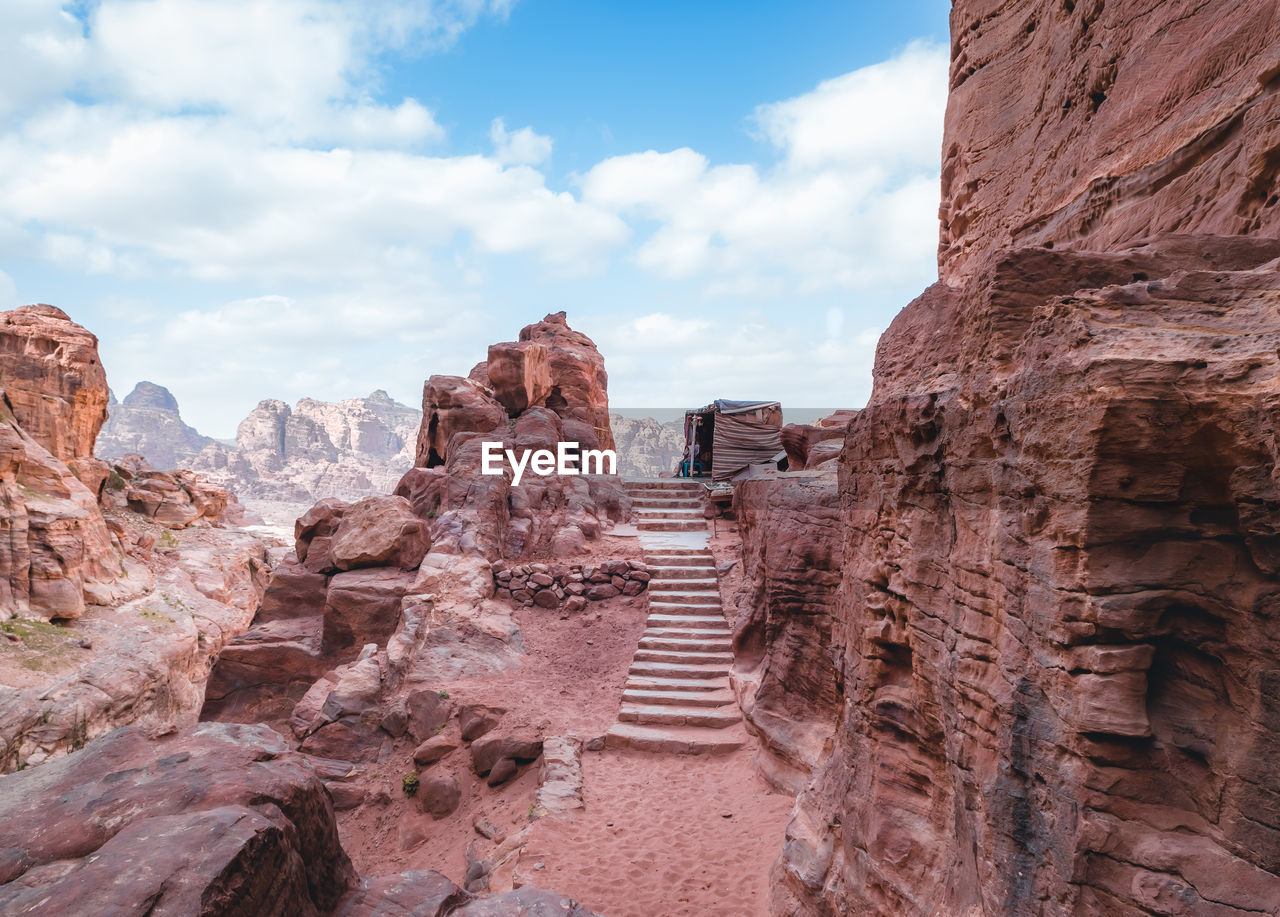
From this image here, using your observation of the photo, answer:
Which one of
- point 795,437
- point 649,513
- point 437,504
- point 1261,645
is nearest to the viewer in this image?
point 1261,645

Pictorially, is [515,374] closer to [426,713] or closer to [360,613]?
[360,613]

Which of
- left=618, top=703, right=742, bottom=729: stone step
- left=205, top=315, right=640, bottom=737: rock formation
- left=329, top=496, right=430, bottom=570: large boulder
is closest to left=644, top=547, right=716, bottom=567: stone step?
left=205, top=315, right=640, bottom=737: rock formation

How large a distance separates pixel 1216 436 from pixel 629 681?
997cm

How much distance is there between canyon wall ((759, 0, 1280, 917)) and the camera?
8.45ft

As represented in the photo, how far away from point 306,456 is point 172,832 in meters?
110

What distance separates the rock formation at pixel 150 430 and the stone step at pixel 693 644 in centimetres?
12788

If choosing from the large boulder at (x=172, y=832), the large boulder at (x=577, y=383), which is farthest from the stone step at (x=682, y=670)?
the large boulder at (x=577, y=383)

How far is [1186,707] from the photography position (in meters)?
2.75

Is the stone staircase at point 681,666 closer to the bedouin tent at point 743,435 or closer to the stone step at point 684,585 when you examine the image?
the stone step at point 684,585

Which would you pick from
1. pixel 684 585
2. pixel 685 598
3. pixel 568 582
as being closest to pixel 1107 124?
pixel 685 598

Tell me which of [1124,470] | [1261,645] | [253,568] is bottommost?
[253,568]

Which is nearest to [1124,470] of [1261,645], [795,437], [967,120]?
[1261,645]

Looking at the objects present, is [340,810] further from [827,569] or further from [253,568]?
[253,568]

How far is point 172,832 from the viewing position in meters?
3.95
